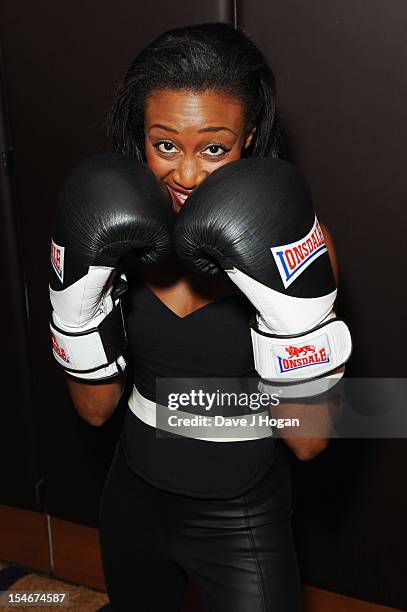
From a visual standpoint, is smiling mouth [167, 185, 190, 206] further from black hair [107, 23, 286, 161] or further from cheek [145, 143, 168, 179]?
black hair [107, 23, 286, 161]

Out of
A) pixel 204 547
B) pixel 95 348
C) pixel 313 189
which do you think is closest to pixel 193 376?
pixel 95 348

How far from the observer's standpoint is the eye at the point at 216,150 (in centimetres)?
102

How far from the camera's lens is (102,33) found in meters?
1.55

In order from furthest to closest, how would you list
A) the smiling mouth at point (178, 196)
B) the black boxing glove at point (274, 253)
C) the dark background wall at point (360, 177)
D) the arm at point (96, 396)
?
the dark background wall at point (360, 177)
the arm at point (96, 396)
the smiling mouth at point (178, 196)
the black boxing glove at point (274, 253)

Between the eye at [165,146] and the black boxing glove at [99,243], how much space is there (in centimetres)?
3

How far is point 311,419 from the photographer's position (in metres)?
1.06

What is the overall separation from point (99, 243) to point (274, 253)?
0.23m

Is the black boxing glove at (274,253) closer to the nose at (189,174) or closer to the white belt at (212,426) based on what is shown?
the nose at (189,174)

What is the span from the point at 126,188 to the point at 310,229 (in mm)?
249

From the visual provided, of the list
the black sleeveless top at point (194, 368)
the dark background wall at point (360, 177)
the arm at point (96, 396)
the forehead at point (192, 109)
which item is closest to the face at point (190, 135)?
the forehead at point (192, 109)

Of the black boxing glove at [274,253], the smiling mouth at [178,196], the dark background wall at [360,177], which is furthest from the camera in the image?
the dark background wall at [360,177]

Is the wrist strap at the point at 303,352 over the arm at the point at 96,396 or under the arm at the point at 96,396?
over

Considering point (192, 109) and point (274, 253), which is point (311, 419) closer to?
point (274, 253)

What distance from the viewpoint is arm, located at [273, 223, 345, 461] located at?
1043 millimetres
